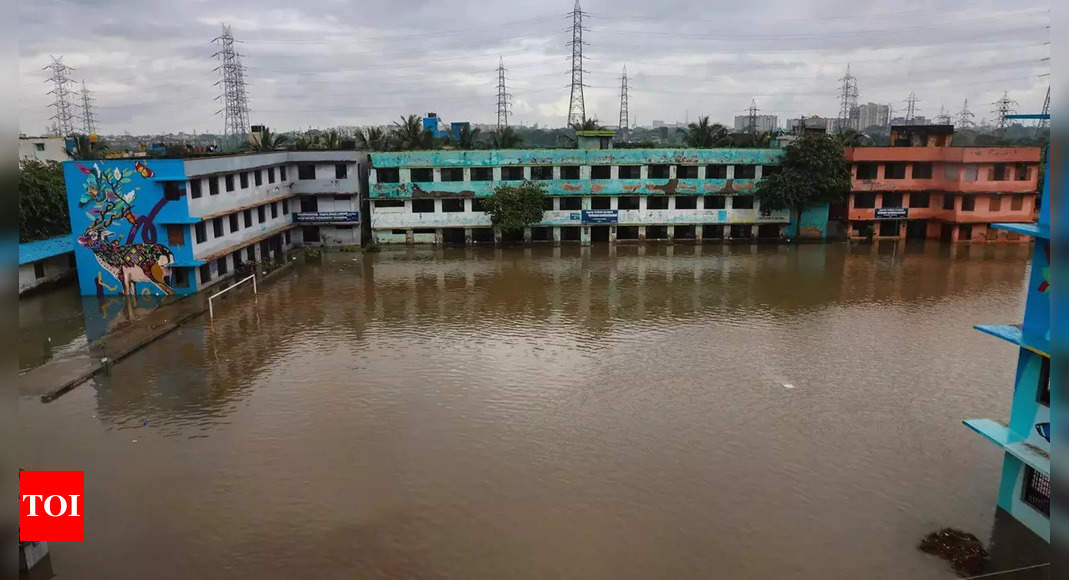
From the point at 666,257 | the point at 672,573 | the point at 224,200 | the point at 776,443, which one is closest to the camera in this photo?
the point at 672,573

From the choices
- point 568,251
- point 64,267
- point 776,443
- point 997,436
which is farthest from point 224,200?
point 997,436

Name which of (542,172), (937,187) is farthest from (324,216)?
(937,187)

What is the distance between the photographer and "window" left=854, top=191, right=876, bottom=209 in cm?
3822

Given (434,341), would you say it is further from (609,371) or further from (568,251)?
(568,251)

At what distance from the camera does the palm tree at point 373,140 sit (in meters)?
40.5

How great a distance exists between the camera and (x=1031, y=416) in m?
10.5

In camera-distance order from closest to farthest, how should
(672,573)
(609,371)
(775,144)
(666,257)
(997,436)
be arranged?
(672,573)
(997,436)
(609,371)
(666,257)
(775,144)

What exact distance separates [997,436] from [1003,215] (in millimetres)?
Answer: 31975

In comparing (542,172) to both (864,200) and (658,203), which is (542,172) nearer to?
(658,203)

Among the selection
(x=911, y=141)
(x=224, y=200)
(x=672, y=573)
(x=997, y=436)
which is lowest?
(x=672, y=573)

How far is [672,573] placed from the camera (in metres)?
9.98

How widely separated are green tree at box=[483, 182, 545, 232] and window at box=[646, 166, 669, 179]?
19.9ft

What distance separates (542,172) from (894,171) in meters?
18.5

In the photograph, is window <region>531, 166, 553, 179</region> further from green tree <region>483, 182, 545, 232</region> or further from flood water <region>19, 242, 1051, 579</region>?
A: flood water <region>19, 242, 1051, 579</region>
